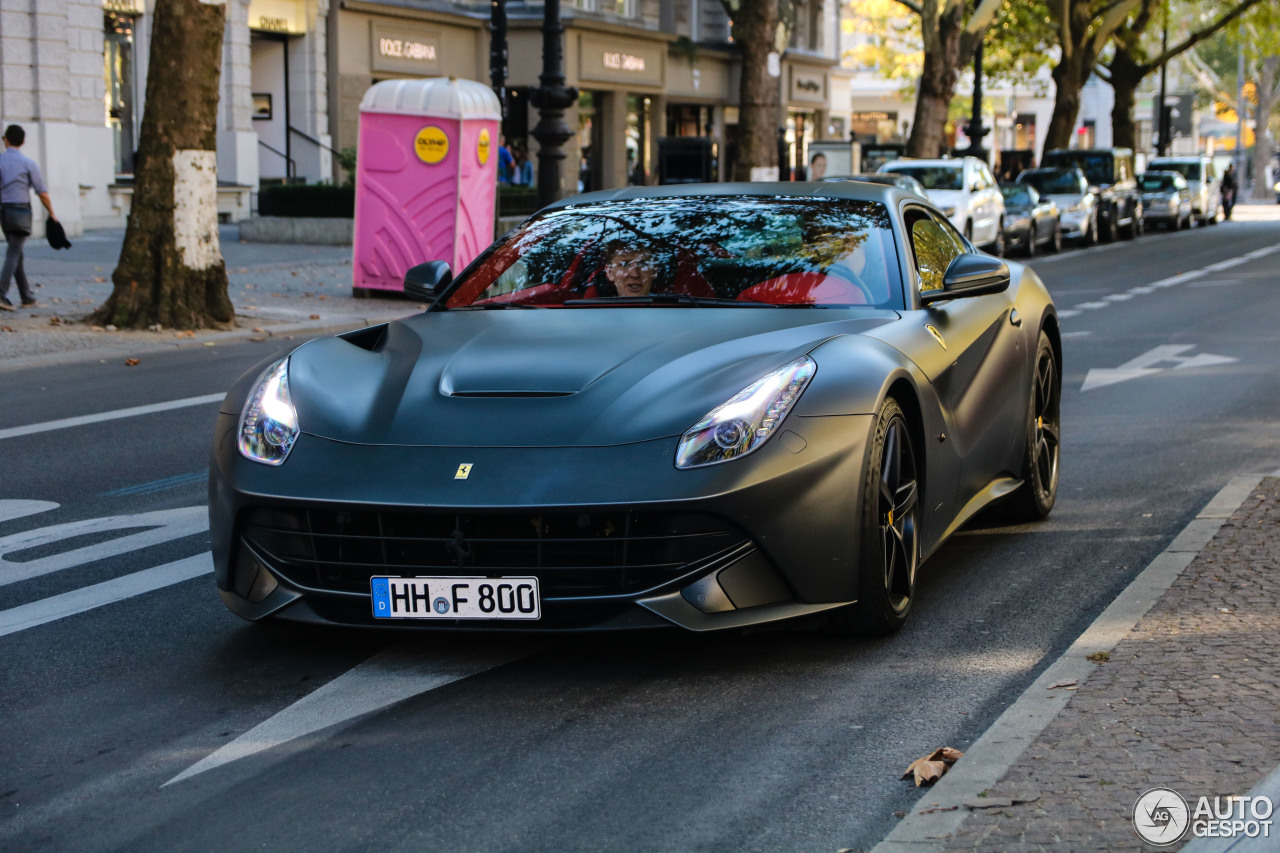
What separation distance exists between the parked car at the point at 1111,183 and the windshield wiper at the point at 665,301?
3258 cm

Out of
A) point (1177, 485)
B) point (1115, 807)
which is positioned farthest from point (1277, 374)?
point (1115, 807)

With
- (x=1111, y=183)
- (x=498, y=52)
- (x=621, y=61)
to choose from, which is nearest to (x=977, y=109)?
(x=1111, y=183)

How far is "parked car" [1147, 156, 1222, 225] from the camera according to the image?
48.4m

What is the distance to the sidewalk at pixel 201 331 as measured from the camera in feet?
46.9

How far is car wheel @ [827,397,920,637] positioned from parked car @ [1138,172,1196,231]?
4126cm

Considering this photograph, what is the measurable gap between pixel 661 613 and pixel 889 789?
2.83 ft

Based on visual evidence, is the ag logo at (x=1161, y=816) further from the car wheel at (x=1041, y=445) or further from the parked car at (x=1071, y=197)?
the parked car at (x=1071, y=197)

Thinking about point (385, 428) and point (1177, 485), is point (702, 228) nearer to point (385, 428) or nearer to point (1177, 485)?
point (385, 428)

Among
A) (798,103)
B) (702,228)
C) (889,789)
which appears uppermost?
(798,103)

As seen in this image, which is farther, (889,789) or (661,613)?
(661,613)

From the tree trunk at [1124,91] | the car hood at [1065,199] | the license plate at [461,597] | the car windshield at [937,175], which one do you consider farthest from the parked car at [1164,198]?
the license plate at [461,597]

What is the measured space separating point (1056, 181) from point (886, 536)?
104ft

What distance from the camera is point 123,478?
8203 mm

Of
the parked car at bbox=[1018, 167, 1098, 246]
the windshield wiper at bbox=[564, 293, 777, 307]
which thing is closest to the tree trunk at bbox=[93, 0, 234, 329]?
the windshield wiper at bbox=[564, 293, 777, 307]
